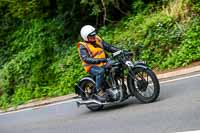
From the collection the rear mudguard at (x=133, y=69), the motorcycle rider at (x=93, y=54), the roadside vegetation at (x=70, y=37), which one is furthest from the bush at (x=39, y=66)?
the rear mudguard at (x=133, y=69)

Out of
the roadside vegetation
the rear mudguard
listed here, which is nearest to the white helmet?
the rear mudguard

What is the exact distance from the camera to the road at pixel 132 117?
8180 millimetres

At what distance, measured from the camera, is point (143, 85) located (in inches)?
389

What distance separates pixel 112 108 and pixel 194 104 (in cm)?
227

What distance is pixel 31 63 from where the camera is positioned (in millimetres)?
18781

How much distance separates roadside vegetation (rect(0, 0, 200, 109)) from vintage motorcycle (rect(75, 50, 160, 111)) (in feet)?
11.5

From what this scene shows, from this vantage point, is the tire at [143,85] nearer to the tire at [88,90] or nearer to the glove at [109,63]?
the glove at [109,63]

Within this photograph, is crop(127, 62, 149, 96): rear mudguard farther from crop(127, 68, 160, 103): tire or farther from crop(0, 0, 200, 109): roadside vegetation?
crop(0, 0, 200, 109): roadside vegetation

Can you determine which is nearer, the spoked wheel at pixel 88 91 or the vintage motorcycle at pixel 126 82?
the vintage motorcycle at pixel 126 82

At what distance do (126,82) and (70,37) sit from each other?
917 cm

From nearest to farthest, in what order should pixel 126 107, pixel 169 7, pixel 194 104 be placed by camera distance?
pixel 194 104
pixel 126 107
pixel 169 7

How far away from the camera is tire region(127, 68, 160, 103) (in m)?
9.66

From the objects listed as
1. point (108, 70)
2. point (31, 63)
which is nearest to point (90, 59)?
point (108, 70)

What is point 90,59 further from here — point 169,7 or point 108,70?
point 169,7
